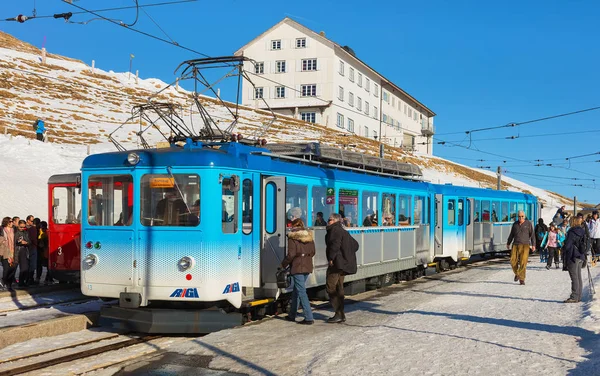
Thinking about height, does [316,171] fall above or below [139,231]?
above

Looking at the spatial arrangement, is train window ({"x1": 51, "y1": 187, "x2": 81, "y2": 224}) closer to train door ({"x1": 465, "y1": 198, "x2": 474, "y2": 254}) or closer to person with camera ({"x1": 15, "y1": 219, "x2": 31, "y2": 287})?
person with camera ({"x1": 15, "y1": 219, "x2": 31, "y2": 287})

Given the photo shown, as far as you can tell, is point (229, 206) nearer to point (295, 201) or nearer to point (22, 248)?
point (295, 201)

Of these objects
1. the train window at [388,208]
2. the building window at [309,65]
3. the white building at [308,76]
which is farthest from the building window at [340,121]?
the train window at [388,208]

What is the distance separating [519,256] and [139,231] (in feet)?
32.0

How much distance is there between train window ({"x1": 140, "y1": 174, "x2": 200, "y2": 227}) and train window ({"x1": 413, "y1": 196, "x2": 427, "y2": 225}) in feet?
31.1

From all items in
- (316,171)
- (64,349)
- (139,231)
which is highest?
(316,171)

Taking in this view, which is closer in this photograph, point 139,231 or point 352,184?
point 139,231

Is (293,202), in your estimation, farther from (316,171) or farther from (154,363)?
(154,363)

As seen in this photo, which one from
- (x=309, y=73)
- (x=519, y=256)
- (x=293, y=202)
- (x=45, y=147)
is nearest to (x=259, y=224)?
(x=293, y=202)

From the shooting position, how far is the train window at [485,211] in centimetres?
2630

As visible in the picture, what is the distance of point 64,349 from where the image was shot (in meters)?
9.48

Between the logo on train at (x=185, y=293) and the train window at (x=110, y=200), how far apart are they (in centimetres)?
131

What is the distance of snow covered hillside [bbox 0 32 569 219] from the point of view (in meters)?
33.3

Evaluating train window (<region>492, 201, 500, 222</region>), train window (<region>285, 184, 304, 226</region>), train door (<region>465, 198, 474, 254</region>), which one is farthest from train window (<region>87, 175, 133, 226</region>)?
train window (<region>492, 201, 500, 222</region>)
